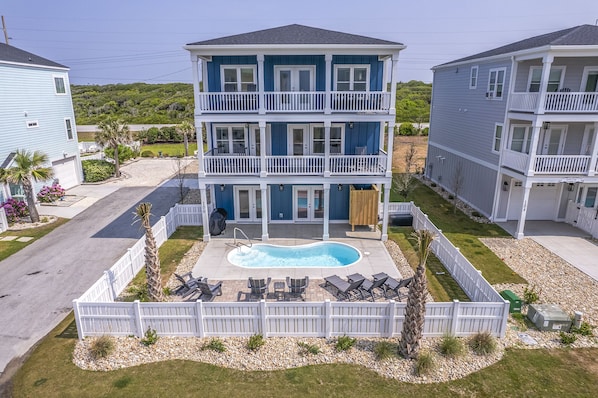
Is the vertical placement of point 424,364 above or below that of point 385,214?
below

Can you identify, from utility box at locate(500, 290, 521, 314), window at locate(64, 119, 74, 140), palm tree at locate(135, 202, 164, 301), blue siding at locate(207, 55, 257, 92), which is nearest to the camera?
palm tree at locate(135, 202, 164, 301)

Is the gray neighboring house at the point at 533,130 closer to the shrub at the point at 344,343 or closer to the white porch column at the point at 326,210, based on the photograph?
the white porch column at the point at 326,210

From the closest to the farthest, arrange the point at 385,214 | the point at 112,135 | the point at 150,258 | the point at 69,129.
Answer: the point at 150,258 → the point at 385,214 → the point at 69,129 → the point at 112,135

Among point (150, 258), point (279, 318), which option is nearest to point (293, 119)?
point (150, 258)

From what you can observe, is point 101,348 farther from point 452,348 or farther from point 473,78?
point 473,78

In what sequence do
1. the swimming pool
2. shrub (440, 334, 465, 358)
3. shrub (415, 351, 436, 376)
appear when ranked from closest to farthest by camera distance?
1. shrub (415, 351, 436, 376)
2. shrub (440, 334, 465, 358)
3. the swimming pool

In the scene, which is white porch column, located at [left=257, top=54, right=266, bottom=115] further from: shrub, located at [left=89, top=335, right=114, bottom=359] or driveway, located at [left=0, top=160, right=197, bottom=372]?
shrub, located at [left=89, top=335, right=114, bottom=359]

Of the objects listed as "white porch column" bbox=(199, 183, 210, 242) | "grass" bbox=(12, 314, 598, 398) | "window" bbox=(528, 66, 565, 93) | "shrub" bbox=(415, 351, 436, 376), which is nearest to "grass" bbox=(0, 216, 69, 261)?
"white porch column" bbox=(199, 183, 210, 242)

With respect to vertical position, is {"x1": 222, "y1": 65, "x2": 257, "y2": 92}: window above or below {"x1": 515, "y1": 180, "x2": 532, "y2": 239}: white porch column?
above
